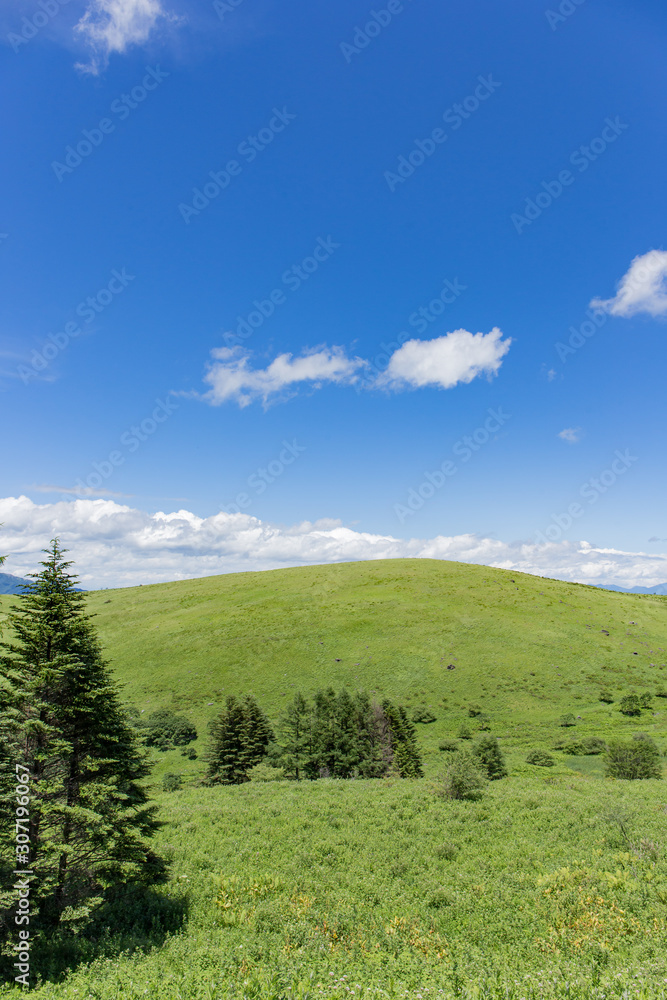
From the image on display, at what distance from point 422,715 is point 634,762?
32607 millimetres

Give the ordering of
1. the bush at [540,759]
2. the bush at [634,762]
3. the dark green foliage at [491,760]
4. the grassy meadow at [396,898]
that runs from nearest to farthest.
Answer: the grassy meadow at [396,898] → the bush at [634,762] → the dark green foliage at [491,760] → the bush at [540,759]

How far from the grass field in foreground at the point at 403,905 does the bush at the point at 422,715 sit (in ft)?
145

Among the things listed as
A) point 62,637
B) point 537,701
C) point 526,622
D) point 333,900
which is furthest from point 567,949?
point 526,622

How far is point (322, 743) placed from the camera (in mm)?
46031

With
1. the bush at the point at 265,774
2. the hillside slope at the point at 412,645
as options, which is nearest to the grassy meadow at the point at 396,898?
the bush at the point at 265,774

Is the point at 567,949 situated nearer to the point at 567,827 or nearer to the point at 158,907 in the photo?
the point at 567,827

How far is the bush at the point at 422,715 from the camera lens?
216ft

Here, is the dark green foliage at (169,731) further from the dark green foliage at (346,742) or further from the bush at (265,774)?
the bush at (265,774)

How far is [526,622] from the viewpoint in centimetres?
9525

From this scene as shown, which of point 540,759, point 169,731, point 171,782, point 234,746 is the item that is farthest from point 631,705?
point 169,731

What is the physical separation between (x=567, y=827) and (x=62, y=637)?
22.6 meters

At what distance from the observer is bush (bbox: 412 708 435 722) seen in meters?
65.7

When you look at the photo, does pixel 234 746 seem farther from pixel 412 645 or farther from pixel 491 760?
pixel 412 645

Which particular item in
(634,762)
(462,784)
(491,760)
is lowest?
(491,760)
